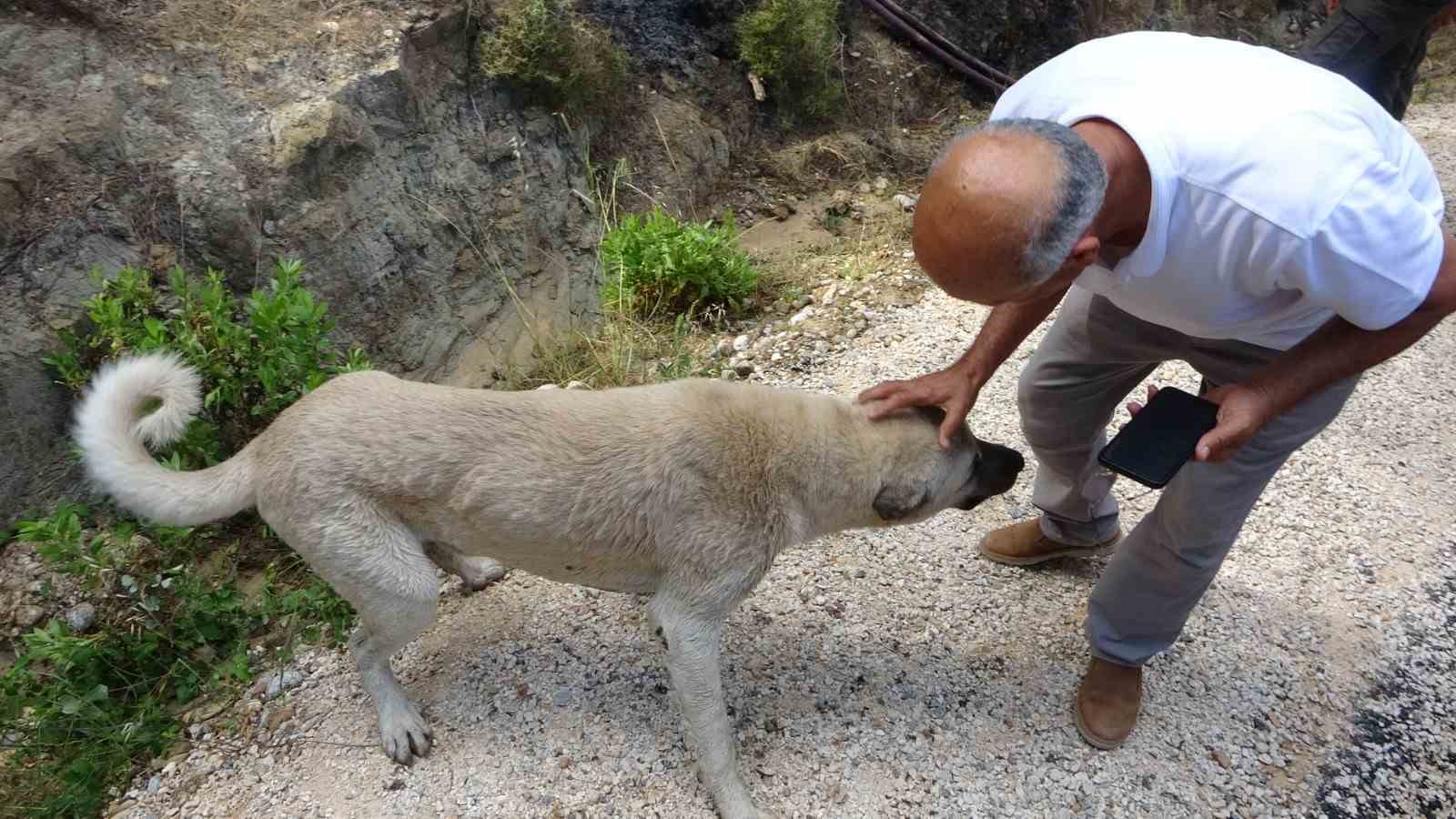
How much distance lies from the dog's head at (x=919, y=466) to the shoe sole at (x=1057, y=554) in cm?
88

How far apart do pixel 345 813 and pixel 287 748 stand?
0.42m

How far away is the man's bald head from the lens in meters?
1.96

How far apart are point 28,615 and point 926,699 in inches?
151

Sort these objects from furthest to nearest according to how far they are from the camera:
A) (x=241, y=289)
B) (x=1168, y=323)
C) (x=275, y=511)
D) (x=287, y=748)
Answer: (x=241, y=289)
(x=287, y=748)
(x=275, y=511)
(x=1168, y=323)

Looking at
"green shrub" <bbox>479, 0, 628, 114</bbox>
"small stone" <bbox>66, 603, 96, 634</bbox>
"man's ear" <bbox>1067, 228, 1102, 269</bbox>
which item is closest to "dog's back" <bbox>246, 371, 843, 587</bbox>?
"man's ear" <bbox>1067, 228, 1102, 269</bbox>

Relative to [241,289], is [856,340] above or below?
below

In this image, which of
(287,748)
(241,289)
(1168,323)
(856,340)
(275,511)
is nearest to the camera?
(1168,323)

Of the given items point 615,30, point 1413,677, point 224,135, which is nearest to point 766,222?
point 615,30

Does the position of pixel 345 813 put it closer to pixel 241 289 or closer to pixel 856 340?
pixel 241 289

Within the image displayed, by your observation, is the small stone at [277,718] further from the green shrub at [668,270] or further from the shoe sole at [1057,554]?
the shoe sole at [1057,554]

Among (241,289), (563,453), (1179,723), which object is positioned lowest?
(1179,723)

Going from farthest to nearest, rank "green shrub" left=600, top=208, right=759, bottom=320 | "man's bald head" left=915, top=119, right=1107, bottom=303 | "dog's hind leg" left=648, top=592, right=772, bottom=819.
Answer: "green shrub" left=600, top=208, right=759, bottom=320 < "dog's hind leg" left=648, top=592, right=772, bottom=819 < "man's bald head" left=915, top=119, right=1107, bottom=303

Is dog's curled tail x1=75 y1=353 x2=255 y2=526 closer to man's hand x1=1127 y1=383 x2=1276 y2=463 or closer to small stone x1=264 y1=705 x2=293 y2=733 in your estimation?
small stone x1=264 y1=705 x2=293 y2=733

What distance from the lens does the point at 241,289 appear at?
14.9ft
